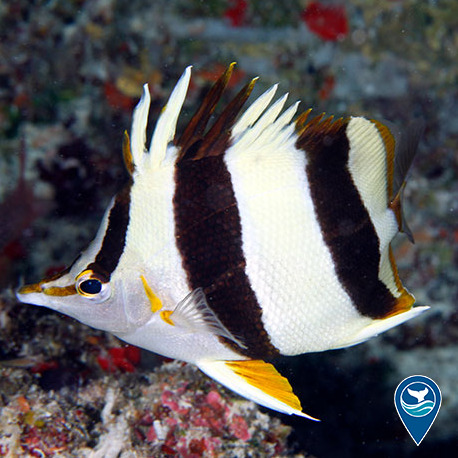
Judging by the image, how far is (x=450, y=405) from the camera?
3.57 m

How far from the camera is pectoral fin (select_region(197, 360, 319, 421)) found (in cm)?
155

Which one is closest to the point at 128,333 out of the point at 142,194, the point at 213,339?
the point at 213,339

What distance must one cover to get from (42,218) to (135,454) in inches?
101

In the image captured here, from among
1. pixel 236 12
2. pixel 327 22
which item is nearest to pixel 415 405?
pixel 327 22

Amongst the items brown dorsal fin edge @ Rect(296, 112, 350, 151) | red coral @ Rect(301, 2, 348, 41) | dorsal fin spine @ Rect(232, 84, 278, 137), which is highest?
dorsal fin spine @ Rect(232, 84, 278, 137)

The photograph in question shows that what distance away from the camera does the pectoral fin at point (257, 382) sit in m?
1.55

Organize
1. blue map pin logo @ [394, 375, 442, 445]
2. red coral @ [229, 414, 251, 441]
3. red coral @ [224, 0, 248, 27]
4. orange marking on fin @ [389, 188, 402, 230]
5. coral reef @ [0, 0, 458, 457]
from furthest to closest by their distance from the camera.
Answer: red coral @ [224, 0, 248, 27] < coral reef @ [0, 0, 458, 457] < blue map pin logo @ [394, 375, 442, 445] < red coral @ [229, 414, 251, 441] < orange marking on fin @ [389, 188, 402, 230]

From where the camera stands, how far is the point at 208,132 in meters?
1.60

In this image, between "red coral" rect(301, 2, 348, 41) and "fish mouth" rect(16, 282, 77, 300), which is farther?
"red coral" rect(301, 2, 348, 41)

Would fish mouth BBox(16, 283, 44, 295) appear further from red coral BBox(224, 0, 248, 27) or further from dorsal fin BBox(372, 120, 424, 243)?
red coral BBox(224, 0, 248, 27)

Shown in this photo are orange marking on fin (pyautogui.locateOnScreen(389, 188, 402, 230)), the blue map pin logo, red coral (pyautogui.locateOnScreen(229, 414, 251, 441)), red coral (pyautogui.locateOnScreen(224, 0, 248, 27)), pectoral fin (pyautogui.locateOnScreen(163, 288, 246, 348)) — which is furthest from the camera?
red coral (pyautogui.locateOnScreen(224, 0, 248, 27))

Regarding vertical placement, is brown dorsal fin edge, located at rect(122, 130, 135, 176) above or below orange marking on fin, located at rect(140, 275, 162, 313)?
above

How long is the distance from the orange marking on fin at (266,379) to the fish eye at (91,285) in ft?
1.79

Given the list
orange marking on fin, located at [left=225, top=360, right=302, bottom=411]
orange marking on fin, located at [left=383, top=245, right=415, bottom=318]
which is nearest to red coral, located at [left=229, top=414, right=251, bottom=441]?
orange marking on fin, located at [left=225, top=360, right=302, bottom=411]
